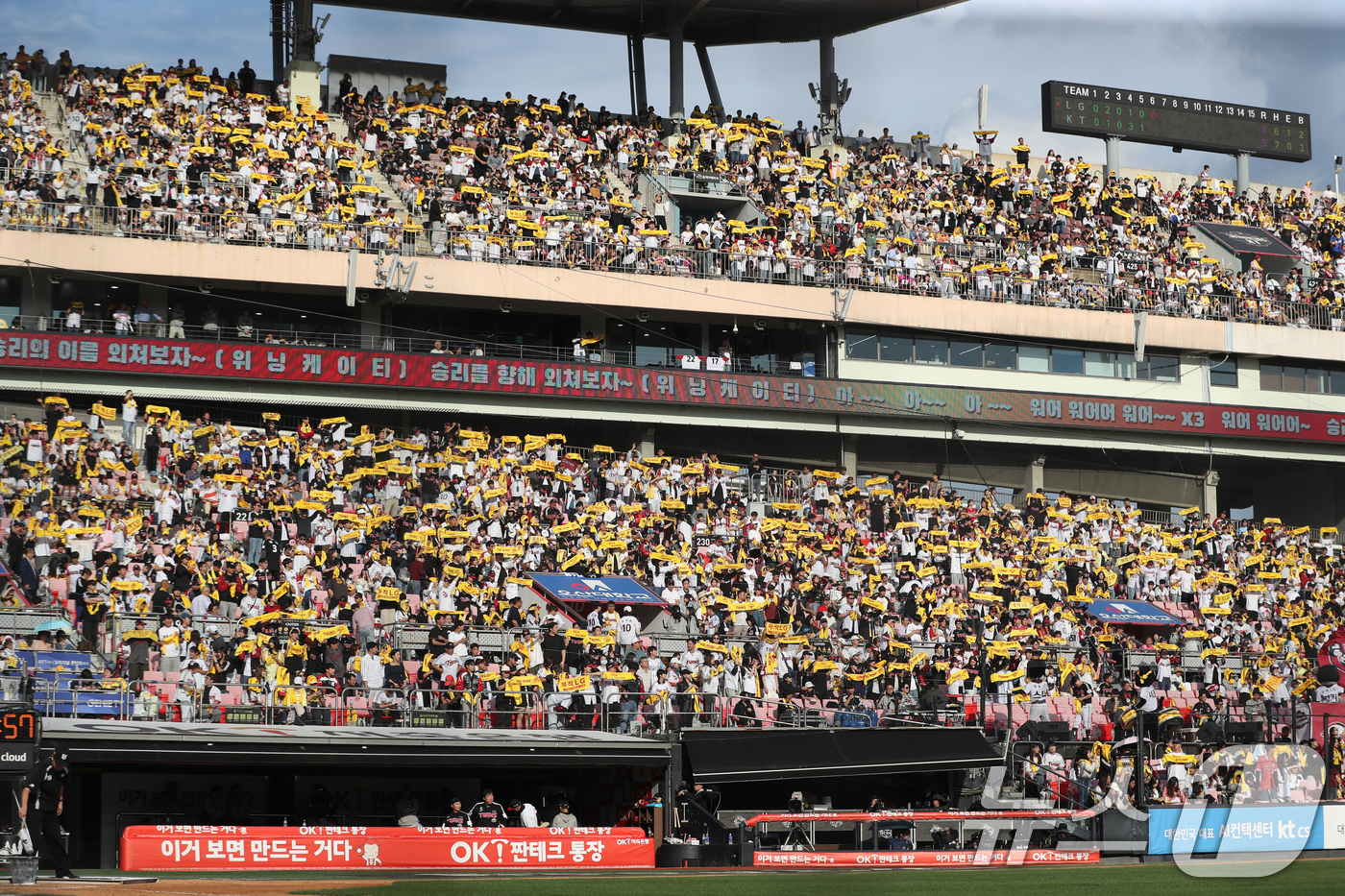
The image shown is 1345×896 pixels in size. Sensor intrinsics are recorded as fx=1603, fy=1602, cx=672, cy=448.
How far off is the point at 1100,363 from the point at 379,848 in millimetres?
30686

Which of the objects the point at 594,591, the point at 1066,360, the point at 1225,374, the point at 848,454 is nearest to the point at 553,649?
the point at 594,591

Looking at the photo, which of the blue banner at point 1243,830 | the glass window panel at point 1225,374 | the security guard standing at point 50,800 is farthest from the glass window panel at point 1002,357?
the security guard standing at point 50,800

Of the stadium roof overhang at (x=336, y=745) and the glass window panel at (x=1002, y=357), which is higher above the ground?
the glass window panel at (x=1002, y=357)

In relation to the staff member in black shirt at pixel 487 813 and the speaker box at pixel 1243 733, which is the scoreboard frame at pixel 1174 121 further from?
the staff member in black shirt at pixel 487 813

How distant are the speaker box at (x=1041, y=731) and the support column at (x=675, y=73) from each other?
24403mm

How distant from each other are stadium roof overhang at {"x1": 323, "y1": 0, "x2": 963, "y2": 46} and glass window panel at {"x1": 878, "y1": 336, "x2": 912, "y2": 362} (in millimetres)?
9925

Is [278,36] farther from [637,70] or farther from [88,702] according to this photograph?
[88,702]

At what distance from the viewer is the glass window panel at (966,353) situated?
44.3 m

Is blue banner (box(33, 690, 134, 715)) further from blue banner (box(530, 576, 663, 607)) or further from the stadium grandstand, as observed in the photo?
blue banner (box(530, 576, 663, 607))

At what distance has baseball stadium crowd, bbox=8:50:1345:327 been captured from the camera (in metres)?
37.5

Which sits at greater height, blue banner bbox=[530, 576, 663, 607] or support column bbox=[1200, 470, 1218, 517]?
support column bbox=[1200, 470, 1218, 517]

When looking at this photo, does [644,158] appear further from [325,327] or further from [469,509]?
[469,509]

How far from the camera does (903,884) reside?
752 inches

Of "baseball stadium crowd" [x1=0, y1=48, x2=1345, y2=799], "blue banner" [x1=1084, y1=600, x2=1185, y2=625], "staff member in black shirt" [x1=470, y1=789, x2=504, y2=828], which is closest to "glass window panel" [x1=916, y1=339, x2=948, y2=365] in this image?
"baseball stadium crowd" [x1=0, y1=48, x2=1345, y2=799]
